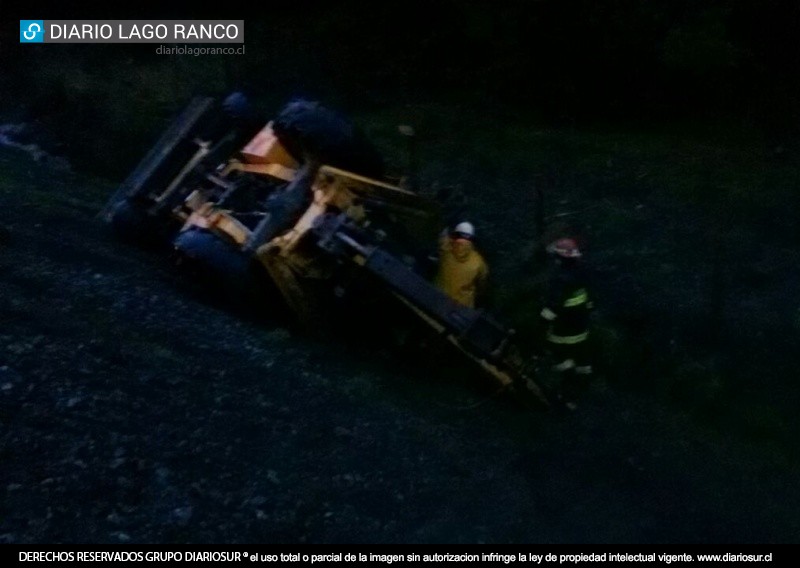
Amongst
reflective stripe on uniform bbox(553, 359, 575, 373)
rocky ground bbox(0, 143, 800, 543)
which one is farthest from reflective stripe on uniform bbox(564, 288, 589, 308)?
rocky ground bbox(0, 143, 800, 543)

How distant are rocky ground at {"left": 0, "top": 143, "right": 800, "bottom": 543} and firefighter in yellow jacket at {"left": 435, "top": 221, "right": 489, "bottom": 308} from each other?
2.34ft

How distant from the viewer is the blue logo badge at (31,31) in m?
13.8

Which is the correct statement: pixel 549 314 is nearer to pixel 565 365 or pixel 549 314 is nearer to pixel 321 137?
pixel 565 365

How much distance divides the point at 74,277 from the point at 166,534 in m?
3.27

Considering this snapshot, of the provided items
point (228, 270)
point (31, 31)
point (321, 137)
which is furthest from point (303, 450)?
A: point (31, 31)

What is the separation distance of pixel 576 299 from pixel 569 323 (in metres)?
0.19

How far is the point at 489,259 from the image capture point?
25.1 feet

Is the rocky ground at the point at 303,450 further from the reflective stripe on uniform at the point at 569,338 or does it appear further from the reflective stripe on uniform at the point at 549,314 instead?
the reflective stripe on uniform at the point at 549,314

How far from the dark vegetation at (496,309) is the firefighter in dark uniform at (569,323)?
0.79 ft

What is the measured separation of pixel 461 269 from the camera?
6320mm

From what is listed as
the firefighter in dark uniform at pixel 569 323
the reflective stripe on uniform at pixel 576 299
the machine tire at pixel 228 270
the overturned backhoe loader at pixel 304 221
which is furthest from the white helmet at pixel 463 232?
the machine tire at pixel 228 270

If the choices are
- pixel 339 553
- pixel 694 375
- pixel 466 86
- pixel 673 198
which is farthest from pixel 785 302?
pixel 466 86

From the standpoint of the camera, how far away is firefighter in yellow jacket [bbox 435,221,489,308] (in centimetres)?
631

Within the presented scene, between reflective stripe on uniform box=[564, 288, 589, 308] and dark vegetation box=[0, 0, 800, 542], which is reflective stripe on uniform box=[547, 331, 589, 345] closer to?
reflective stripe on uniform box=[564, 288, 589, 308]
